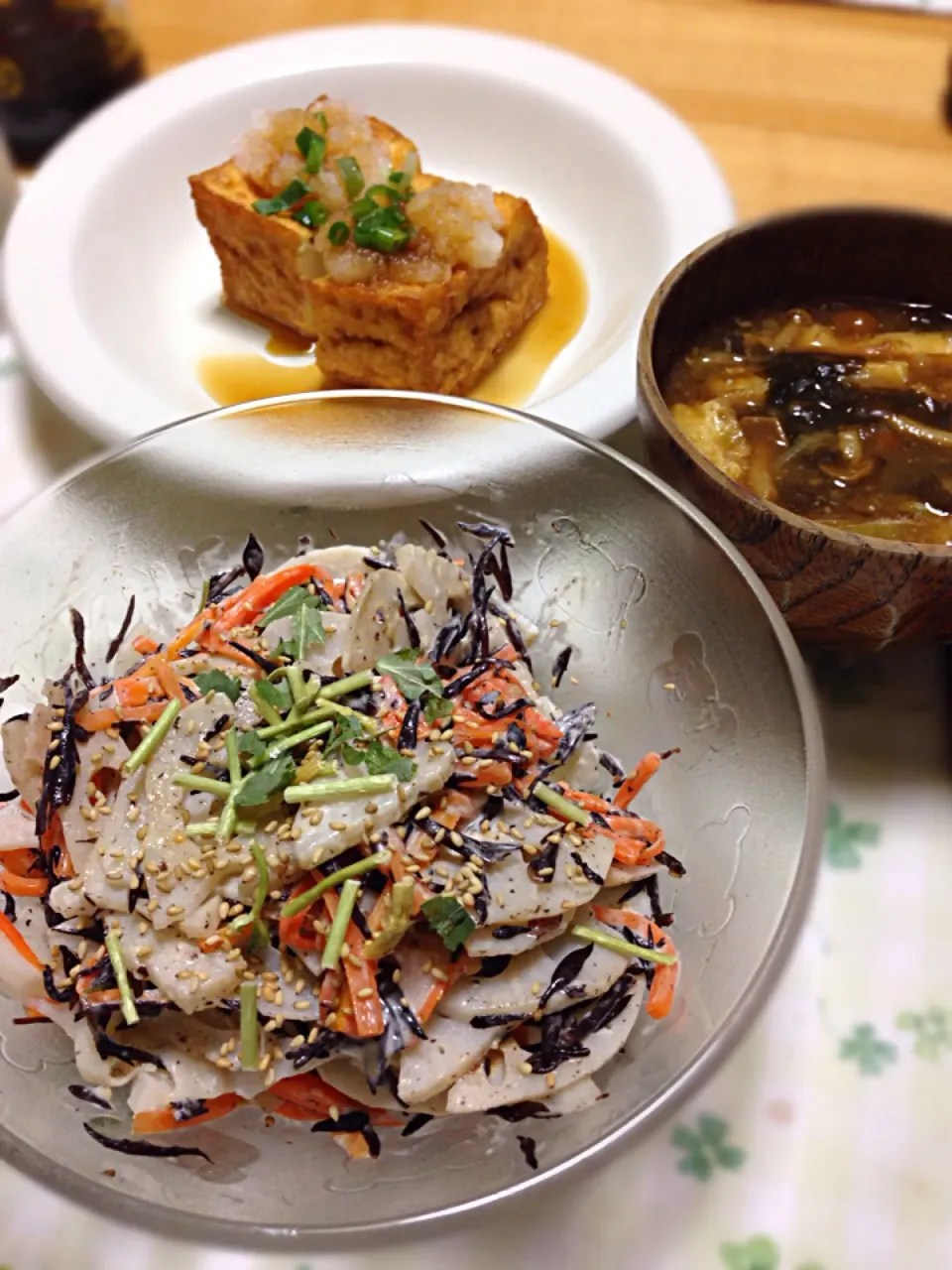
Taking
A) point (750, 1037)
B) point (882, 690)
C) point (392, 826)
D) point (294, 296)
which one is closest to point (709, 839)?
point (750, 1037)

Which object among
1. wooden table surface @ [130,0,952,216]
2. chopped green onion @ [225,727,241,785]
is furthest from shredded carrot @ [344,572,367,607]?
wooden table surface @ [130,0,952,216]

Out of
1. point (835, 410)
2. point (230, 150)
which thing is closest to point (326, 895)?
point (835, 410)

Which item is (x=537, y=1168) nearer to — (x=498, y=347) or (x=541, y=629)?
(x=541, y=629)

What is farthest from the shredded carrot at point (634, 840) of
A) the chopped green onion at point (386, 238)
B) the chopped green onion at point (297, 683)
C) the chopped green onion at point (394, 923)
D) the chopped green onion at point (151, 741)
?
the chopped green onion at point (386, 238)

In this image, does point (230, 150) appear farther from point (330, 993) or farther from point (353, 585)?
point (330, 993)

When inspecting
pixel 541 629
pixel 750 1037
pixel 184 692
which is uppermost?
pixel 184 692

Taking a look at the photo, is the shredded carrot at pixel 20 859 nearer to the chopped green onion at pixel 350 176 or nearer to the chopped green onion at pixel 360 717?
the chopped green onion at pixel 360 717

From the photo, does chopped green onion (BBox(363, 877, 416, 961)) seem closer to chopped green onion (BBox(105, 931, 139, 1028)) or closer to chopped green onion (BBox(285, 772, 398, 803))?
chopped green onion (BBox(285, 772, 398, 803))
